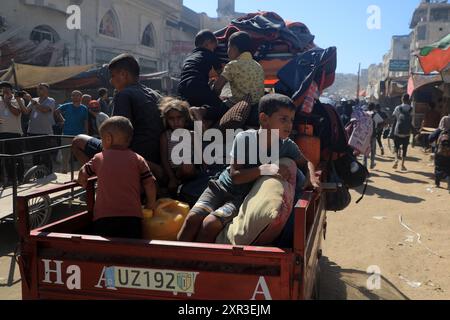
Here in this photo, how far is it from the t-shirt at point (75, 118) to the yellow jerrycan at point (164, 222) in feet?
18.1

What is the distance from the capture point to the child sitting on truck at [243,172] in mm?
2549

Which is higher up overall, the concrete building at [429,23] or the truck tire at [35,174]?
the concrete building at [429,23]

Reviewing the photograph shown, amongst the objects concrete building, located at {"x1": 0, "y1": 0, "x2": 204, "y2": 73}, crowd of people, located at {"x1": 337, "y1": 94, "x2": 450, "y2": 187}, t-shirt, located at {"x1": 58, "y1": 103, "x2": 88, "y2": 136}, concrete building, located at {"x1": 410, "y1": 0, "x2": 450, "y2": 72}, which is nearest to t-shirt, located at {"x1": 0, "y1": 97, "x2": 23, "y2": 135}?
t-shirt, located at {"x1": 58, "y1": 103, "x2": 88, "y2": 136}

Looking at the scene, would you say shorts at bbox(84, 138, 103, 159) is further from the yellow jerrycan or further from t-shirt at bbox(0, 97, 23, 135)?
t-shirt at bbox(0, 97, 23, 135)

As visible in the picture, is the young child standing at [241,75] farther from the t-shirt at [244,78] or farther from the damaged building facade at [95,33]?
the damaged building facade at [95,33]

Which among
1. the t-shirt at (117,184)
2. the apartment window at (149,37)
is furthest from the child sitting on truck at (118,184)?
the apartment window at (149,37)

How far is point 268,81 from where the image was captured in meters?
5.57

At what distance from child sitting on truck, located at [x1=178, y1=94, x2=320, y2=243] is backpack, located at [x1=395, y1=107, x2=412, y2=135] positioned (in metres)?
8.78

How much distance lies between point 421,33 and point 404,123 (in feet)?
159

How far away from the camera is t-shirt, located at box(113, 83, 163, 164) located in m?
3.23

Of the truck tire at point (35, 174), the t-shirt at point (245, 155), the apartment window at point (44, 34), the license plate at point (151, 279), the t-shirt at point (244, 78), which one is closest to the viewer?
the license plate at point (151, 279)

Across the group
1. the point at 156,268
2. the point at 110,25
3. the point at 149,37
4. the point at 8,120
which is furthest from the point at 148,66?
the point at 156,268
